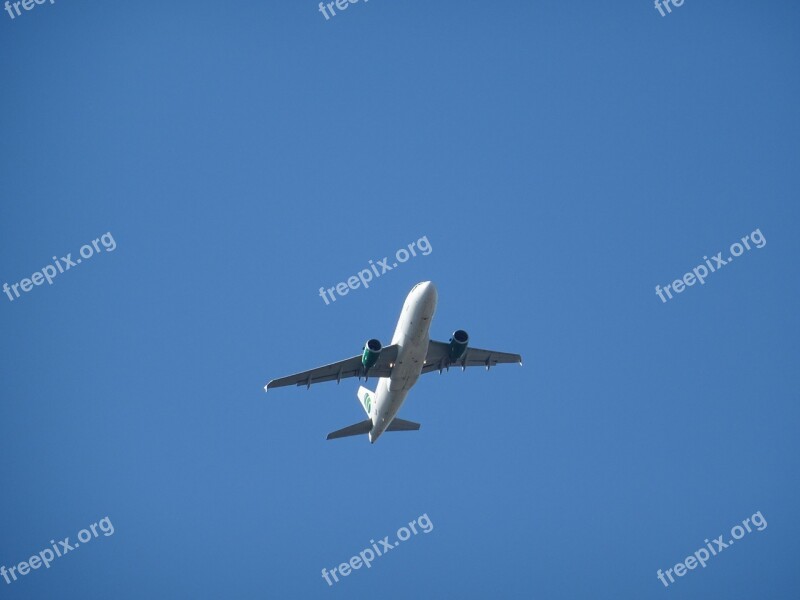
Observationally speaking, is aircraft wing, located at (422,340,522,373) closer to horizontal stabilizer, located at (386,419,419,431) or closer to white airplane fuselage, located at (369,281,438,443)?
white airplane fuselage, located at (369,281,438,443)

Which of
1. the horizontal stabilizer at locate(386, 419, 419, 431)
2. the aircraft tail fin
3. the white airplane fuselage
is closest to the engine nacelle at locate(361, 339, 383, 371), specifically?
the white airplane fuselage

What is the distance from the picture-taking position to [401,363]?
138ft

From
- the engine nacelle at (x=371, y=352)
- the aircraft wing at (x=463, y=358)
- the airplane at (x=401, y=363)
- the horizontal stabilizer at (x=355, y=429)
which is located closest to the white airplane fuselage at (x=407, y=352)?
the airplane at (x=401, y=363)

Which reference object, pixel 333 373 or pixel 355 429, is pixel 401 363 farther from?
→ pixel 355 429

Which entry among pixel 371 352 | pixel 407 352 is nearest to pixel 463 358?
pixel 407 352

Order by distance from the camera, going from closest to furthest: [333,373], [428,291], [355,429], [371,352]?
[428,291], [371,352], [333,373], [355,429]

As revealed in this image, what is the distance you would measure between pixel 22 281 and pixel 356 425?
99.0ft

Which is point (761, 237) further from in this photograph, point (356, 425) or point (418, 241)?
point (356, 425)

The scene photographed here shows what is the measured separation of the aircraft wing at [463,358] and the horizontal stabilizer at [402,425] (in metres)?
5.90

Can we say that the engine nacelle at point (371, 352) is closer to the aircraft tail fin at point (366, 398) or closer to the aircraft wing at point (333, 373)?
the aircraft wing at point (333, 373)

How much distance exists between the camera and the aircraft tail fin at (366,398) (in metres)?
49.0

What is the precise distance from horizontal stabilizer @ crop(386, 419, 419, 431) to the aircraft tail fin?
191 cm

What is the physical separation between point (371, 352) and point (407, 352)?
6.69 ft

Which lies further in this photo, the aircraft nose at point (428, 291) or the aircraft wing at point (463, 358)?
the aircraft wing at point (463, 358)
